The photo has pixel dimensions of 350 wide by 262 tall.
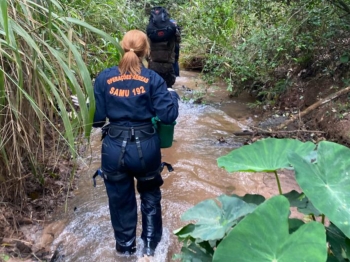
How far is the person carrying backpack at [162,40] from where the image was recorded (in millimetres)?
5043

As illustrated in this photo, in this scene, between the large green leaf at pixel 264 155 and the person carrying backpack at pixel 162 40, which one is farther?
the person carrying backpack at pixel 162 40

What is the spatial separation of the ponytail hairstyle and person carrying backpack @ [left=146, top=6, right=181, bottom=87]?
7.90 feet

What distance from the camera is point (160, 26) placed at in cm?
507

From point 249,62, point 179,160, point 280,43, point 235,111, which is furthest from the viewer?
point 235,111

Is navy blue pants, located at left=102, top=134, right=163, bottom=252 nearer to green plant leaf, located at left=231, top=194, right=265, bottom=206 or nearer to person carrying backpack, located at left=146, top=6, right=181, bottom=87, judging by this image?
green plant leaf, located at left=231, top=194, right=265, bottom=206

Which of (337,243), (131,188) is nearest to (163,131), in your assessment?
(131,188)

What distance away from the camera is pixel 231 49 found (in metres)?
6.84

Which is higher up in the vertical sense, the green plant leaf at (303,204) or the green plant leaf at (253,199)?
the green plant leaf at (303,204)

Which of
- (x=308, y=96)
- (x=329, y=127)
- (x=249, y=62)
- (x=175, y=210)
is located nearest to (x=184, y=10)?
(x=249, y=62)

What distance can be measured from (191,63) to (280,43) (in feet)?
13.8

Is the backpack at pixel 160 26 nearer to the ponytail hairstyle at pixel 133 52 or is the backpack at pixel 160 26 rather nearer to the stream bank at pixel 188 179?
the stream bank at pixel 188 179

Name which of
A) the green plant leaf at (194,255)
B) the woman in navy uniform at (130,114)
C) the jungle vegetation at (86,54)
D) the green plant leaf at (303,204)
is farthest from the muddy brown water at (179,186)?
the green plant leaf at (303,204)

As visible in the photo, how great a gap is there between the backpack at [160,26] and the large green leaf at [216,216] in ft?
12.5

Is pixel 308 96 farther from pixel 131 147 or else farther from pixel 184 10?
pixel 184 10
